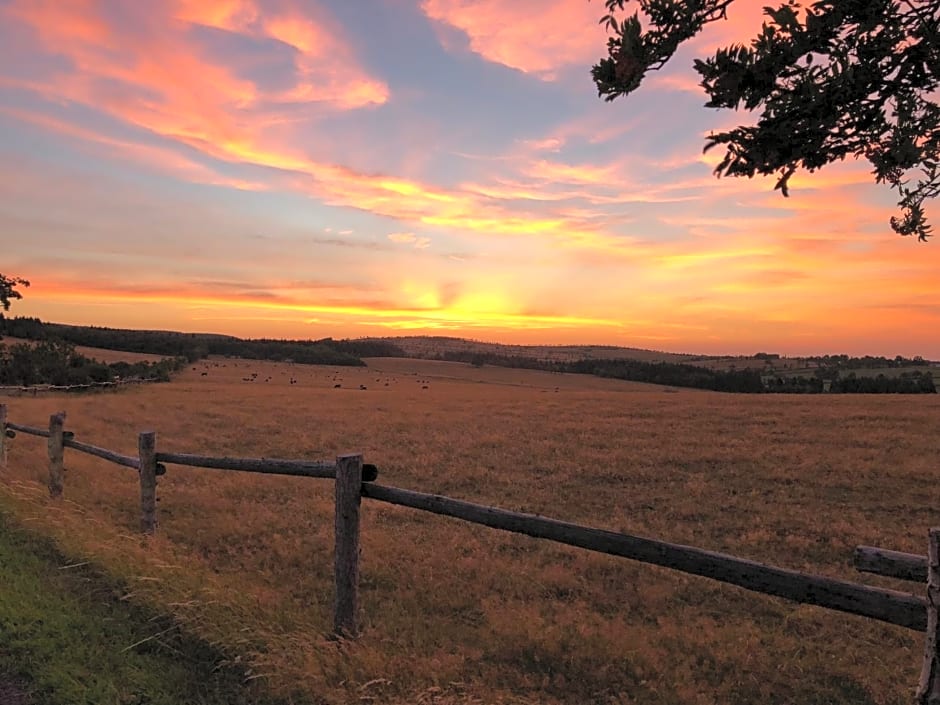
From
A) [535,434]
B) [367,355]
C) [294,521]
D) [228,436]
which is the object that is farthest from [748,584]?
[367,355]

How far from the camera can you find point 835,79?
154 inches

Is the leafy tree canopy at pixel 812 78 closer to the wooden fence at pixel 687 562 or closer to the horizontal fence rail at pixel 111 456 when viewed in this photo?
the wooden fence at pixel 687 562

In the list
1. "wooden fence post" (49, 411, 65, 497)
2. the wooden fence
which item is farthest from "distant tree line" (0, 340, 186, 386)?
the wooden fence

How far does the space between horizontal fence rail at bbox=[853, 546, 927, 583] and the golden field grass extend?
2.61 m

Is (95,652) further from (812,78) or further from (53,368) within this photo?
(53,368)

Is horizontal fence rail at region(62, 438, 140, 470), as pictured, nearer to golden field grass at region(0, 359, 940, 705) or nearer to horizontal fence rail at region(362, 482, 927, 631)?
golden field grass at region(0, 359, 940, 705)

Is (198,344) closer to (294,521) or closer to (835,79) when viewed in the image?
(294,521)

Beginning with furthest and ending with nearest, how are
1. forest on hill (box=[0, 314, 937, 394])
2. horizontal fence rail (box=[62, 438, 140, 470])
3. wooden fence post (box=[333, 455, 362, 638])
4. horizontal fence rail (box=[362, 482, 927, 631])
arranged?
forest on hill (box=[0, 314, 937, 394]) < horizontal fence rail (box=[62, 438, 140, 470]) < wooden fence post (box=[333, 455, 362, 638]) < horizontal fence rail (box=[362, 482, 927, 631])

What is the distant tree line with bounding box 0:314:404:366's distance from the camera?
89.0 m

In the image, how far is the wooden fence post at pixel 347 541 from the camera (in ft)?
17.3

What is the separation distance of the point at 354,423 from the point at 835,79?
27690 mm

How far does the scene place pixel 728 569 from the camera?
12.5ft

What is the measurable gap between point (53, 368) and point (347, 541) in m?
55.9

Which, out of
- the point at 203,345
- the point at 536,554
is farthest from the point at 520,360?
the point at 536,554
